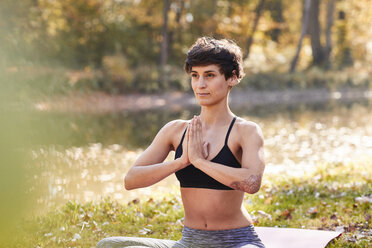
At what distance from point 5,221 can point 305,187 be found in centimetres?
701

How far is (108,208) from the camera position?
6.95 m

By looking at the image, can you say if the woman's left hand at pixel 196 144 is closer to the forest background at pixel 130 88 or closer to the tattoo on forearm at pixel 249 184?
the tattoo on forearm at pixel 249 184

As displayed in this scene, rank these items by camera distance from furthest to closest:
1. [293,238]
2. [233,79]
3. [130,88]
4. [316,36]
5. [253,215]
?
[316,36] < [130,88] < [253,215] < [293,238] < [233,79]

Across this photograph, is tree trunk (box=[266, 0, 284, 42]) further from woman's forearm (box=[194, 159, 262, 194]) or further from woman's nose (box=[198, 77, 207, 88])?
woman's forearm (box=[194, 159, 262, 194])

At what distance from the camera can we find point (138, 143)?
15.0 metres

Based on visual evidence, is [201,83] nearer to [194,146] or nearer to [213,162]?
[194,146]

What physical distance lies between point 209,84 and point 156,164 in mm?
695

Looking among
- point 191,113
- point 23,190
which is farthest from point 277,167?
point 191,113

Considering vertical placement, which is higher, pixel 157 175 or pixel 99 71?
pixel 99 71

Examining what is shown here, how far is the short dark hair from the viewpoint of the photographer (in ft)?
Result: 12.0

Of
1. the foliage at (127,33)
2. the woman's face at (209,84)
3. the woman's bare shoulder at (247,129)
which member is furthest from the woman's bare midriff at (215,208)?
the foliage at (127,33)

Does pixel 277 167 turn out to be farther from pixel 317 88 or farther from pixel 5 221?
pixel 317 88

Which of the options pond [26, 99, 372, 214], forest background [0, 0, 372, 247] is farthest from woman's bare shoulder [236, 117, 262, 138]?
pond [26, 99, 372, 214]

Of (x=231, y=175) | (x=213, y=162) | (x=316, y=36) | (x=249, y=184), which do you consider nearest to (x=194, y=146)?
(x=213, y=162)
